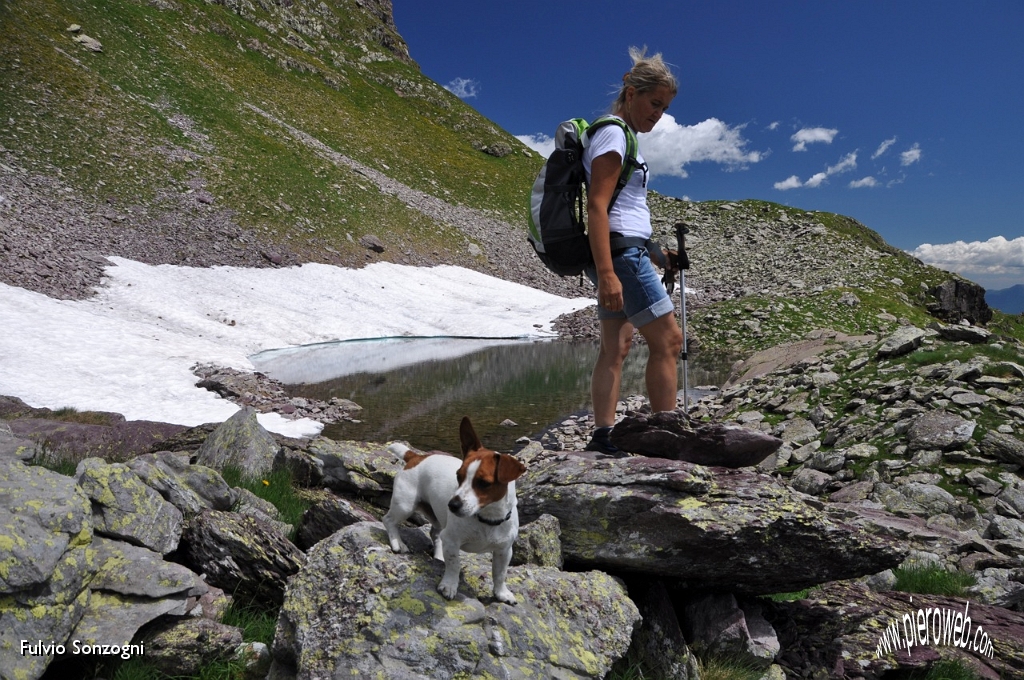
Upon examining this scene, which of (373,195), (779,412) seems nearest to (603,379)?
(779,412)

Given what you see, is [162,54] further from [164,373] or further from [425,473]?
[425,473]

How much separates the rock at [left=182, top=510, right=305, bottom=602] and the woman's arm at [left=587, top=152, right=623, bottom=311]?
3.41m

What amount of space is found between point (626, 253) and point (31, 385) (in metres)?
15.2

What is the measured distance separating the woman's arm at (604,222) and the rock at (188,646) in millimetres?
3823

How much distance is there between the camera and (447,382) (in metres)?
19.8

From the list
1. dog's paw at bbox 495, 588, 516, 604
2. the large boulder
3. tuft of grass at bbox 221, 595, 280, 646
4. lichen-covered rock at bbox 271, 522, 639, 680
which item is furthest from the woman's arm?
tuft of grass at bbox 221, 595, 280, 646

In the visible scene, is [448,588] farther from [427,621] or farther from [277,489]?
[277,489]

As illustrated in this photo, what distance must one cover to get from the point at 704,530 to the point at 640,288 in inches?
85.3

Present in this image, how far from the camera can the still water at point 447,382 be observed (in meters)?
14.2

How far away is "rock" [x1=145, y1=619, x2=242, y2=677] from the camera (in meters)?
3.54

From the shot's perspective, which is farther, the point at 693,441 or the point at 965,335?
the point at 965,335

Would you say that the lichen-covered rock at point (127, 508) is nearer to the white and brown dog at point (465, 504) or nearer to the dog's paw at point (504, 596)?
the white and brown dog at point (465, 504)

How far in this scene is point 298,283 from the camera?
114 feet

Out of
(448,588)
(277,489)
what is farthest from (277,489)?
(448,588)
